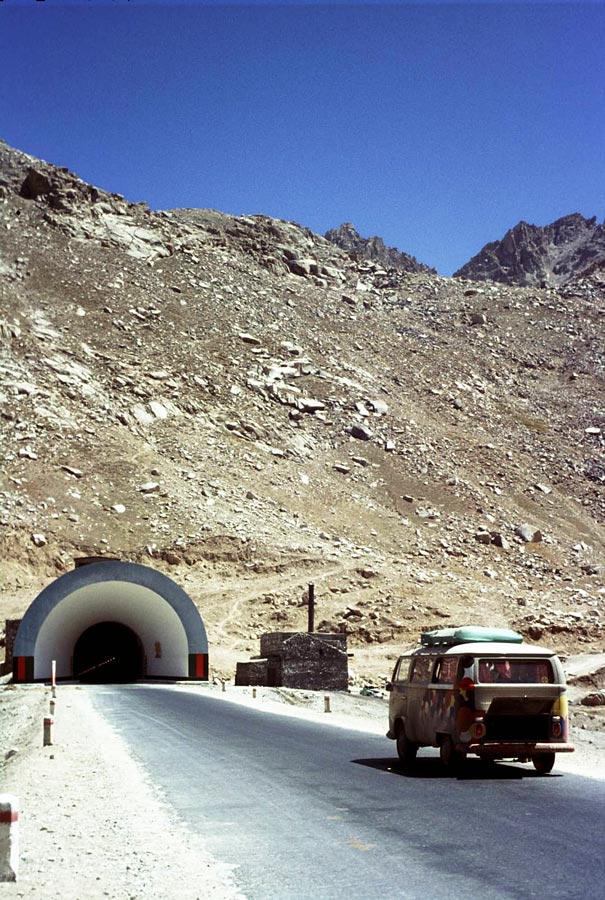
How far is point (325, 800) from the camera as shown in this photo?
10.6 meters

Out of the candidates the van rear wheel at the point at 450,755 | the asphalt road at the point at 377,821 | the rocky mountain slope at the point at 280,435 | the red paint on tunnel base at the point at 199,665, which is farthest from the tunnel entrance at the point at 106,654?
the van rear wheel at the point at 450,755

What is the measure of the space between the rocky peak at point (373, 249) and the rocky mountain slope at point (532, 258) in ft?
43.6

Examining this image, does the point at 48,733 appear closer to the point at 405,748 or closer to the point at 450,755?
the point at 405,748

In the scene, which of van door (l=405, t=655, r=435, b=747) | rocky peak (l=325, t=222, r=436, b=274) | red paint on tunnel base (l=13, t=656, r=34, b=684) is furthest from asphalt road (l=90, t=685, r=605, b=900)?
rocky peak (l=325, t=222, r=436, b=274)

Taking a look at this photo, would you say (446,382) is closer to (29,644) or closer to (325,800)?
(29,644)

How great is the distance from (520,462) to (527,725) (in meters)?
68.1

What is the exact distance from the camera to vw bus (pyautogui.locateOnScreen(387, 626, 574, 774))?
1204 centimetres

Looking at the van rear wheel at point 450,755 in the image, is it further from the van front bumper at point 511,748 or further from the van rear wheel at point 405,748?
the van rear wheel at point 405,748

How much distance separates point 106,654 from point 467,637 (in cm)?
4062

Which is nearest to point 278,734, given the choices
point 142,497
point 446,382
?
point 142,497

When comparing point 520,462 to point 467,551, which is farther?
point 520,462

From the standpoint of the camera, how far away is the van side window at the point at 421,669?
13.2 metres

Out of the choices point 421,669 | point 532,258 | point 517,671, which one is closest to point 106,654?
point 421,669

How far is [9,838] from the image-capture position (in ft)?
23.2
